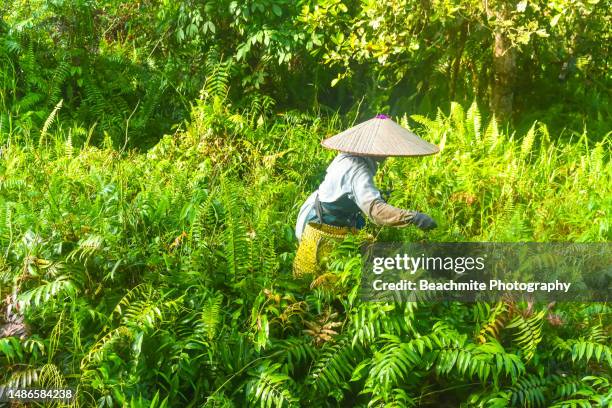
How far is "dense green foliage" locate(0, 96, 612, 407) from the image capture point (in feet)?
14.0

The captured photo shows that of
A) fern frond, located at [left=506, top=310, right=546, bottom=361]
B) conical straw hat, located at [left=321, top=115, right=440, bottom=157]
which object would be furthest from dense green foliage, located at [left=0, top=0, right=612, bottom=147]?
fern frond, located at [left=506, top=310, right=546, bottom=361]

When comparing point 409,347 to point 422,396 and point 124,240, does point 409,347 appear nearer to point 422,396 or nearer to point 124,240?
point 422,396

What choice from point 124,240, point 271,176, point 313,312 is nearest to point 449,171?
point 271,176

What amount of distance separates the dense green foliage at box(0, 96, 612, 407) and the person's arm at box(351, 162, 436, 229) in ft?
0.99

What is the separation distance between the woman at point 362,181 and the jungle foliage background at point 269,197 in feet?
0.76

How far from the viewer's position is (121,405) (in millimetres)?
4203

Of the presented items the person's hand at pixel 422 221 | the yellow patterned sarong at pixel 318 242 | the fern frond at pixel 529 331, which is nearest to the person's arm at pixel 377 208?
the person's hand at pixel 422 221

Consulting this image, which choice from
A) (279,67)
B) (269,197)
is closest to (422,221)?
(269,197)

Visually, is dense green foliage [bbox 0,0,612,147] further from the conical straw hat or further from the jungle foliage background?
the conical straw hat

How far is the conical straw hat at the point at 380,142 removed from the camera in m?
4.54

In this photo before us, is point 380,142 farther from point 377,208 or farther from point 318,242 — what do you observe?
point 318,242

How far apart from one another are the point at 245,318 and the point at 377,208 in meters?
0.99

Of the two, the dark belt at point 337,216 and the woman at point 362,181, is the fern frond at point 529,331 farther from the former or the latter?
the dark belt at point 337,216

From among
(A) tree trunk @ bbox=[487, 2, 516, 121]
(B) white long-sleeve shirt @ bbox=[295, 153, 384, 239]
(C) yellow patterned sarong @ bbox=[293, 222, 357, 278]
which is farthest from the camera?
(A) tree trunk @ bbox=[487, 2, 516, 121]
